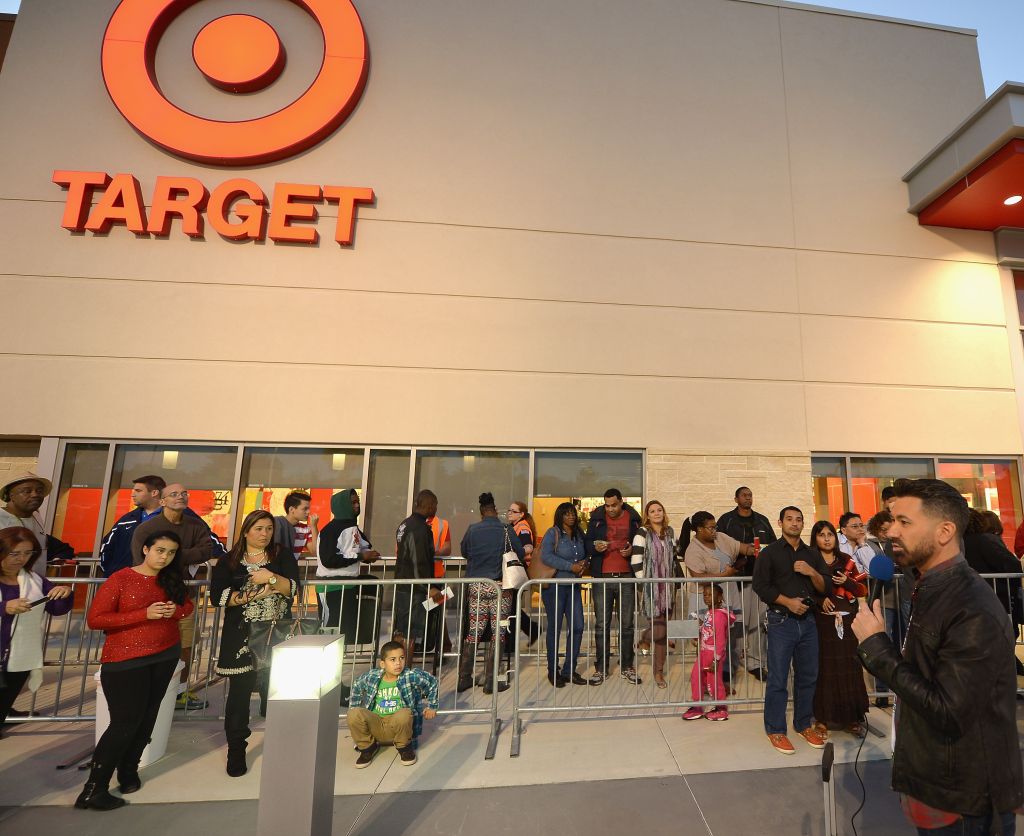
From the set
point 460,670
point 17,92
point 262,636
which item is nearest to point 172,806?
point 262,636

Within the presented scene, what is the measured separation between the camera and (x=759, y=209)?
29.6ft

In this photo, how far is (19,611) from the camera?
3723mm

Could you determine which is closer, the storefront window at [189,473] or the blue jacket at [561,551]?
the blue jacket at [561,551]

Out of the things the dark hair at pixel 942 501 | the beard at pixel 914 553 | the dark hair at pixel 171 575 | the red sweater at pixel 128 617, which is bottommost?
the red sweater at pixel 128 617

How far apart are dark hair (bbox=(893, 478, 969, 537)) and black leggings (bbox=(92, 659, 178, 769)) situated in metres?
4.66

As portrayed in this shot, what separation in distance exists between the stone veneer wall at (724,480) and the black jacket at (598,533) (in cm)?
186

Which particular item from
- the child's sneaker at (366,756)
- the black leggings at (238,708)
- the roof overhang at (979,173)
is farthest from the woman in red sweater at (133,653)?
the roof overhang at (979,173)

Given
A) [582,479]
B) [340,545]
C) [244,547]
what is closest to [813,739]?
[582,479]

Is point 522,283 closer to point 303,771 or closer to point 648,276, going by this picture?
point 648,276

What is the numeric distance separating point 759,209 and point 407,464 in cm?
Answer: 734

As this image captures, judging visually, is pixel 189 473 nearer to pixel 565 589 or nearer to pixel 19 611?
pixel 19 611

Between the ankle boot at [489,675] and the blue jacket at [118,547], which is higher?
the blue jacket at [118,547]

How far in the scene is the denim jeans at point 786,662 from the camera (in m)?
4.39

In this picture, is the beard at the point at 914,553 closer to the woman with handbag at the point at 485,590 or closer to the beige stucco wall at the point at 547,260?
the woman with handbag at the point at 485,590
